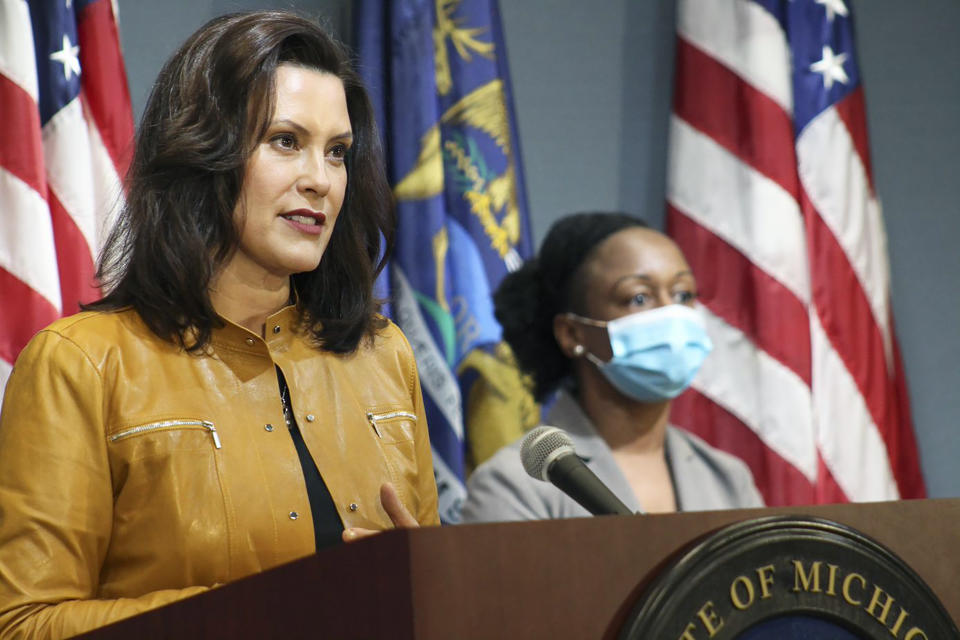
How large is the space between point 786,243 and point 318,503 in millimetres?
2393

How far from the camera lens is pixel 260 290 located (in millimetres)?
1791

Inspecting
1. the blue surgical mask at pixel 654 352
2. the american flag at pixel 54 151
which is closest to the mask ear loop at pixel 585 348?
the blue surgical mask at pixel 654 352

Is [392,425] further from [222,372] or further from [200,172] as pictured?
[200,172]

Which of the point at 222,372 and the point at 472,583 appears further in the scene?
the point at 222,372

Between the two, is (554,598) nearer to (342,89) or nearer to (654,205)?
(342,89)

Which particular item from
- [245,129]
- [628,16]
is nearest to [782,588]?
[245,129]

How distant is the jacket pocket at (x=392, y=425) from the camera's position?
5.92ft

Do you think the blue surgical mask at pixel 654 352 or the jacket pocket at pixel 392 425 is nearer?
the jacket pocket at pixel 392 425

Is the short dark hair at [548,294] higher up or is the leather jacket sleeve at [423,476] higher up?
the short dark hair at [548,294]

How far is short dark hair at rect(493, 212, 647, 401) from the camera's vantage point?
10.9 ft

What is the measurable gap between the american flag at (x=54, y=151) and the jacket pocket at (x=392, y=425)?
1.00 meters

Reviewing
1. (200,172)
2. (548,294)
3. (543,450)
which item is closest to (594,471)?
(548,294)

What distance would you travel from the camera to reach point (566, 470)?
4.48 feet

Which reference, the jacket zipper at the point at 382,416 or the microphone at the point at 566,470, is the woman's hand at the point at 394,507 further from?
the jacket zipper at the point at 382,416
